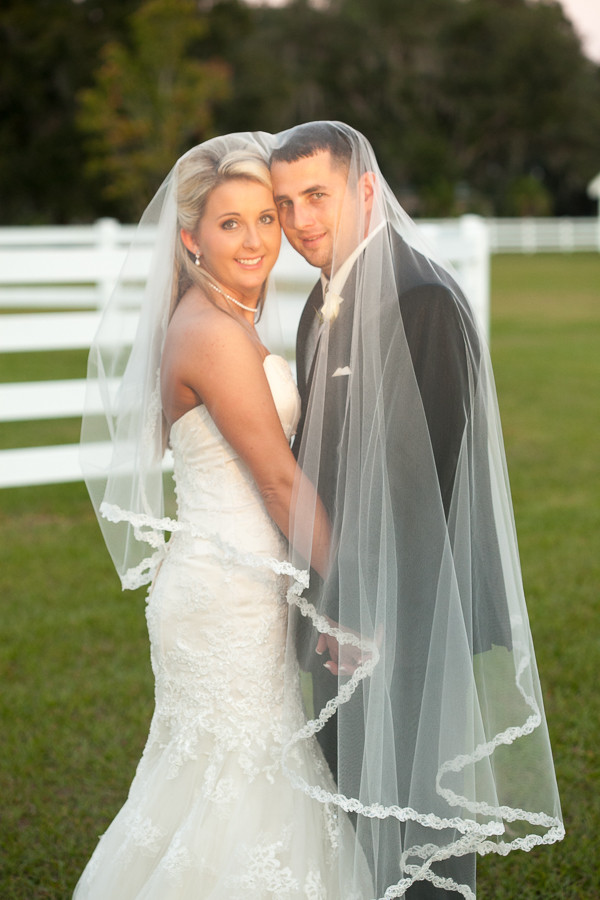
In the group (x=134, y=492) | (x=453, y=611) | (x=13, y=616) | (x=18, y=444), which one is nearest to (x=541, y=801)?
(x=453, y=611)

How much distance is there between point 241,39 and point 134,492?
2050 inches

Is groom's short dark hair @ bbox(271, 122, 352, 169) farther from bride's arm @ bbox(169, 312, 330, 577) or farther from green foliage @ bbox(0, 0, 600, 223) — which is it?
green foliage @ bbox(0, 0, 600, 223)

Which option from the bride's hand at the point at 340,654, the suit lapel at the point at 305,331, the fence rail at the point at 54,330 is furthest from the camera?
the fence rail at the point at 54,330

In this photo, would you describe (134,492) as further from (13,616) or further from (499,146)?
(499,146)

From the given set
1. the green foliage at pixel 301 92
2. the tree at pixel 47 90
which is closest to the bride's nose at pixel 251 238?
the green foliage at pixel 301 92

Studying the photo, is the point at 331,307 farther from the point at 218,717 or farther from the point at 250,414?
the point at 218,717

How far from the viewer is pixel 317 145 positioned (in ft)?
8.86

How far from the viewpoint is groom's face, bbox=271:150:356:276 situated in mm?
2697

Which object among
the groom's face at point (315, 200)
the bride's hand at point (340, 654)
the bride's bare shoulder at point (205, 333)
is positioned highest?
the groom's face at point (315, 200)

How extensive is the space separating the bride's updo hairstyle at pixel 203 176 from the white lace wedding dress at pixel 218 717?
413 millimetres

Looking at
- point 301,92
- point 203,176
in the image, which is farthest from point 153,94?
point 203,176

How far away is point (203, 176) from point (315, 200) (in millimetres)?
302

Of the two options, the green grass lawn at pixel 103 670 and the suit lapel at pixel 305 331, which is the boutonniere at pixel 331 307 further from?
the green grass lawn at pixel 103 670

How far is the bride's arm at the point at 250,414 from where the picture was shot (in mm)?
2664
